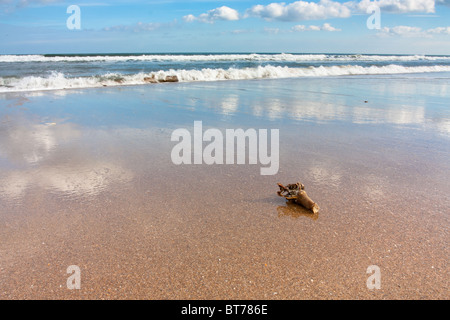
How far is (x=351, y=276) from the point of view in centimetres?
221

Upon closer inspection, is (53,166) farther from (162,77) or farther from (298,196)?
(162,77)

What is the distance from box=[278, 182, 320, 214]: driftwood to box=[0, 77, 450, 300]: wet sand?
0.09m

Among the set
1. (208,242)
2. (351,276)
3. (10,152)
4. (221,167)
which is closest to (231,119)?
(221,167)

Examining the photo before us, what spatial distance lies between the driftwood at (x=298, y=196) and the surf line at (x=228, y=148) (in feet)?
2.19

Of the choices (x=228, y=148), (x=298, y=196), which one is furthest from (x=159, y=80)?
(x=298, y=196)

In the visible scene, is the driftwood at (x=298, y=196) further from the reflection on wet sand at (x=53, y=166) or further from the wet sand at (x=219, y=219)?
the reflection on wet sand at (x=53, y=166)

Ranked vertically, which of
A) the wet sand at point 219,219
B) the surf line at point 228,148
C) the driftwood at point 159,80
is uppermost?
the driftwood at point 159,80

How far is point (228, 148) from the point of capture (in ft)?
16.7

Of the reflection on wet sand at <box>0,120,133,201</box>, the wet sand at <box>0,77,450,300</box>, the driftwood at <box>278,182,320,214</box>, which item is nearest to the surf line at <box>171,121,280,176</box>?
the wet sand at <box>0,77,450,300</box>

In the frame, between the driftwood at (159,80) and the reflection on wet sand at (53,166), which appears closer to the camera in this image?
the reflection on wet sand at (53,166)

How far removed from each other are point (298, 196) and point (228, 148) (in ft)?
6.69

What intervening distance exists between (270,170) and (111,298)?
2620 mm

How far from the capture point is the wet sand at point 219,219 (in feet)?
7.06

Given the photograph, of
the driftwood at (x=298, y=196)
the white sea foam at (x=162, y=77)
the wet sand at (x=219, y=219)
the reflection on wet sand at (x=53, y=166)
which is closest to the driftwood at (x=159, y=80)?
the white sea foam at (x=162, y=77)
